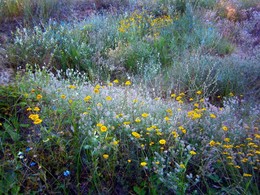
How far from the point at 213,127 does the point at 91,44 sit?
3.33 meters

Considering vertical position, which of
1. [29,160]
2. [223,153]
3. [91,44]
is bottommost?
[91,44]

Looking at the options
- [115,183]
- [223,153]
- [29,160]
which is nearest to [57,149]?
[29,160]

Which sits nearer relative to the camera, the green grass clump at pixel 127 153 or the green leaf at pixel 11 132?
the green grass clump at pixel 127 153

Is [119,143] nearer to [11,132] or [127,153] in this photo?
[127,153]

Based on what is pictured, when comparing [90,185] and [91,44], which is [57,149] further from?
[91,44]

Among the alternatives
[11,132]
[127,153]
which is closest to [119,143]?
[127,153]

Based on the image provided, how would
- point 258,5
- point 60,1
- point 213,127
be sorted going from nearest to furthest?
point 213,127 < point 60,1 < point 258,5

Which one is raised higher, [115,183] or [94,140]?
[94,140]

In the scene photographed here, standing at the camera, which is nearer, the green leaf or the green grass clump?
the green grass clump

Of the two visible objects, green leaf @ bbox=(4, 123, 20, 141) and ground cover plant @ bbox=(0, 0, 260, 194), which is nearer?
ground cover plant @ bbox=(0, 0, 260, 194)

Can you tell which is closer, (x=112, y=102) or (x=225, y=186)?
(x=225, y=186)

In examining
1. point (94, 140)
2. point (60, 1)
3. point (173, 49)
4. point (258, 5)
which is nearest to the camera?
point (94, 140)

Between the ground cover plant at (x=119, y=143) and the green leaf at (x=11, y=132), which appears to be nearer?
the ground cover plant at (x=119, y=143)

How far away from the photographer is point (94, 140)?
→ 2.33 metres
